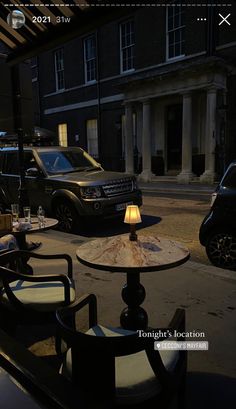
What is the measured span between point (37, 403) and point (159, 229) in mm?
6290

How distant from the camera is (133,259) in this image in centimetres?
256

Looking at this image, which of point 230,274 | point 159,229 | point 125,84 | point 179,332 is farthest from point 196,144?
point 179,332

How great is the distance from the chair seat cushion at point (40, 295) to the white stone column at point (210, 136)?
1369cm

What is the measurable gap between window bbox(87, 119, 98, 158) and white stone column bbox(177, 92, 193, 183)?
8.01 m

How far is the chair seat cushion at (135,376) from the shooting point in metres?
1.73

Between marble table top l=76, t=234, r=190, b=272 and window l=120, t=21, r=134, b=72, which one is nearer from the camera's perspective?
marble table top l=76, t=234, r=190, b=272

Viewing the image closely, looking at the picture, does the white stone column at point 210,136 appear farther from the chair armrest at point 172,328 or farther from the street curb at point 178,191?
the chair armrest at point 172,328

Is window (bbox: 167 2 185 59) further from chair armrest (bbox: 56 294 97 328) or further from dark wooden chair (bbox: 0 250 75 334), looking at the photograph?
chair armrest (bbox: 56 294 97 328)

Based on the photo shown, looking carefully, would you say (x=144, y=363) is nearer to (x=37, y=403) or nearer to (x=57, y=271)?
(x=37, y=403)

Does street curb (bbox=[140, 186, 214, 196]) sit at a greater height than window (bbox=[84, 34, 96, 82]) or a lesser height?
lesser

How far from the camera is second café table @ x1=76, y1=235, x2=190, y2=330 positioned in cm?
246

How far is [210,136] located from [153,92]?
411cm

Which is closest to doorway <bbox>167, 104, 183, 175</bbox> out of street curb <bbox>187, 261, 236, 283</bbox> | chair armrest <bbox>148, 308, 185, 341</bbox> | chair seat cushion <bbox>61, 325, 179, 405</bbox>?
street curb <bbox>187, 261, 236, 283</bbox>

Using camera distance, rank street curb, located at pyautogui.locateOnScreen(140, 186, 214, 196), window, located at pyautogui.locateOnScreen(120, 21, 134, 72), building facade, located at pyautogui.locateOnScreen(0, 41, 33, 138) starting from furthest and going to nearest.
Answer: window, located at pyautogui.locateOnScreen(120, 21, 134, 72), street curb, located at pyautogui.locateOnScreen(140, 186, 214, 196), building facade, located at pyautogui.locateOnScreen(0, 41, 33, 138)
